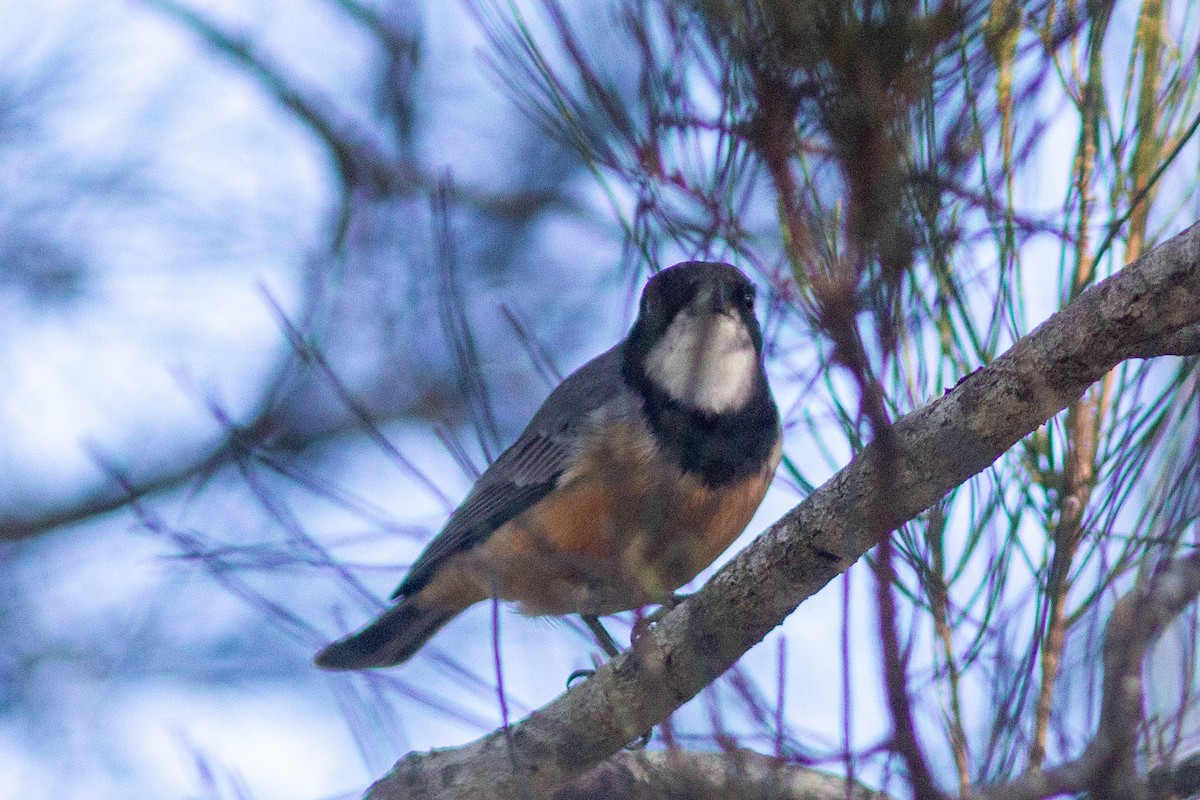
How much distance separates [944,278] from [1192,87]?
68cm

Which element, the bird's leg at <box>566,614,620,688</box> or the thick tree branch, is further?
the bird's leg at <box>566,614,620,688</box>

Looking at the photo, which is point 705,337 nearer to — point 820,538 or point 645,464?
→ point 645,464

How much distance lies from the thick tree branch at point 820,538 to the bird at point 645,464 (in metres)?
0.37

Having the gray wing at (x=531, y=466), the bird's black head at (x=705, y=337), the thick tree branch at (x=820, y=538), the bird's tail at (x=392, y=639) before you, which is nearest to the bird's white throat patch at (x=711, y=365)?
the bird's black head at (x=705, y=337)

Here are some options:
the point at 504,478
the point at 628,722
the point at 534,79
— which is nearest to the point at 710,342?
the point at 504,478

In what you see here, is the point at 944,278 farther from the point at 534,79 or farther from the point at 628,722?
the point at 628,722

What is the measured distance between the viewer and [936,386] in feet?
9.41

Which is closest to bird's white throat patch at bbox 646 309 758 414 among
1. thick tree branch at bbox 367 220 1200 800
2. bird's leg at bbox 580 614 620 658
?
bird's leg at bbox 580 614 620 658

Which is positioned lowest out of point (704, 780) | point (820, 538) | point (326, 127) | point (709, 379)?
point (704, 780)

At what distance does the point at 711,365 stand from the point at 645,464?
388mm

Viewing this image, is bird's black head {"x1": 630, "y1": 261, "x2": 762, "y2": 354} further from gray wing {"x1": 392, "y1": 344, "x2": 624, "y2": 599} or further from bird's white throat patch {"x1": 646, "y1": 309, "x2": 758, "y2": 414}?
gray wing {"x1": 392, "y1": 344, "x2": 624, "y2": 599}

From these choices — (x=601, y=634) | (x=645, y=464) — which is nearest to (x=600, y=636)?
(x=601, y=634)

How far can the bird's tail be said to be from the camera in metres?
5.14

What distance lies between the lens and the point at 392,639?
518 centimetres
